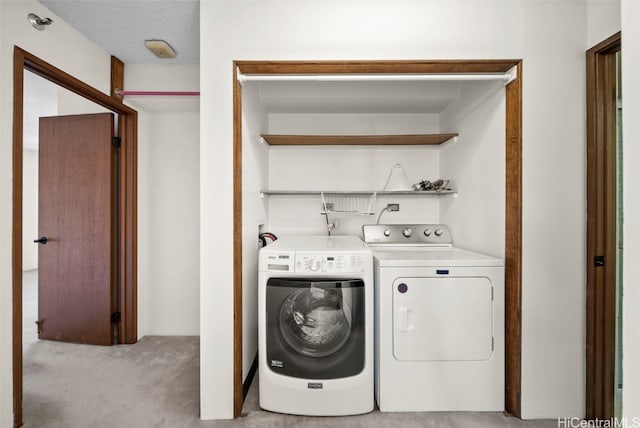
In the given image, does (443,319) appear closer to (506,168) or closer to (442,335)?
(442,335)

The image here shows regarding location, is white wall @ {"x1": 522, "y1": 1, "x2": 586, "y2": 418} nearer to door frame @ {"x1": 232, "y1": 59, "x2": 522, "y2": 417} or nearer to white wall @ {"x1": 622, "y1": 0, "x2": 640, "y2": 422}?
door frame @ {"x1": 232, "y1": 59, "x2": 522, "y2": 417}

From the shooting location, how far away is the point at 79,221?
264 cm

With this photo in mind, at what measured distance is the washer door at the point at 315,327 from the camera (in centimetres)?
175

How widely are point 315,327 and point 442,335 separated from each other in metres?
0.75

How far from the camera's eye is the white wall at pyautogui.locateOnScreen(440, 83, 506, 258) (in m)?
1.86

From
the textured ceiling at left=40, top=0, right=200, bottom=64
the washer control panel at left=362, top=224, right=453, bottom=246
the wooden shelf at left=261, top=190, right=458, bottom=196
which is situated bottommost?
the washer control panel at left=362, top=224, right=453, bottom=246

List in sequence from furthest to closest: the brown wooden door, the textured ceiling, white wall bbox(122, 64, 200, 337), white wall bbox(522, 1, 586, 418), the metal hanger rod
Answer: white wall bbox(122, 64, 200, 337)
the brown wooden door
the metal hanger rod
the textured ceiling
white wall bbox(522, 1, 586, 418)

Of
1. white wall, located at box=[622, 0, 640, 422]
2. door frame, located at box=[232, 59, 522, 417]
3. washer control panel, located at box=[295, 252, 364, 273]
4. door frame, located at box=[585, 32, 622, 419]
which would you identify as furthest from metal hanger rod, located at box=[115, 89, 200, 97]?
door frame, located at box=[585, 32, 622, 419]

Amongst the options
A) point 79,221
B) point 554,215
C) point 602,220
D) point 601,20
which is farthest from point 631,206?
point 79,221

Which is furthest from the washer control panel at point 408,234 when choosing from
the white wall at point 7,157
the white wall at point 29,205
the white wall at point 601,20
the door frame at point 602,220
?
the white wall at point 29,205

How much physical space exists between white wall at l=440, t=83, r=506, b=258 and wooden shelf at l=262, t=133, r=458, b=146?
7.5 inches

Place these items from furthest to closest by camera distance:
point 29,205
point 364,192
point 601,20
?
point 29,205
point 364,192
point 601,20

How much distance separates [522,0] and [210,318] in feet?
8.21

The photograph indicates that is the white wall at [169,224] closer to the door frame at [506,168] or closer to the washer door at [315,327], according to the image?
the door frame at [506,168]
